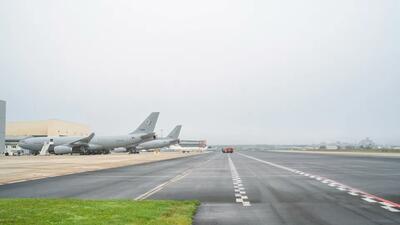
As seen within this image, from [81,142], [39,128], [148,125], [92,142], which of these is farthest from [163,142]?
[39,128]

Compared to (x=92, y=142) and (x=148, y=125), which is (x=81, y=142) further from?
(x=148, y=125)

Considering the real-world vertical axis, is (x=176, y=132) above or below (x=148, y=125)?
above

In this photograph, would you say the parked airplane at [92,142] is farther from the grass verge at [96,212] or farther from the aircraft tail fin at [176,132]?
the grass verge at [96,212]

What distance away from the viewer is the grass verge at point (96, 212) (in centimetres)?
1195

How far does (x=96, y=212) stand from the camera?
43.9ft

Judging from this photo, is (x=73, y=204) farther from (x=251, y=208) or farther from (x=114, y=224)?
(x=251, y=208)

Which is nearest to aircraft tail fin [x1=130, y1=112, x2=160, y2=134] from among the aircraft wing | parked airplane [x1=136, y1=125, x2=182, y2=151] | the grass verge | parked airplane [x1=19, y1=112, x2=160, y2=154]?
parked airplane [x1=19, y1=112, x2=160, y2=154]

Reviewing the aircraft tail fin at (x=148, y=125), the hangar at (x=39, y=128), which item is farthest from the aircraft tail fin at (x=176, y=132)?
the hangar at (x=39, y=128)

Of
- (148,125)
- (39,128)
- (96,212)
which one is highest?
(39,128)

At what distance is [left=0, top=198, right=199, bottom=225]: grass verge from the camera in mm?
11953

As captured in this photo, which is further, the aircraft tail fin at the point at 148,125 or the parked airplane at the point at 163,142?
the parked airplane at the point at 163,142

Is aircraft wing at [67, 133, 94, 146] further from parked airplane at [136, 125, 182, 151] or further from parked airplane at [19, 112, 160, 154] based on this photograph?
parked airplane at [136, 125, 182, 151]

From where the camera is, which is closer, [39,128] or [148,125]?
[148,125]

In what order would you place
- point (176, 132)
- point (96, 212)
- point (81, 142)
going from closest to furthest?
point (96, 212)
point (81, 142)
point (176, 132)
